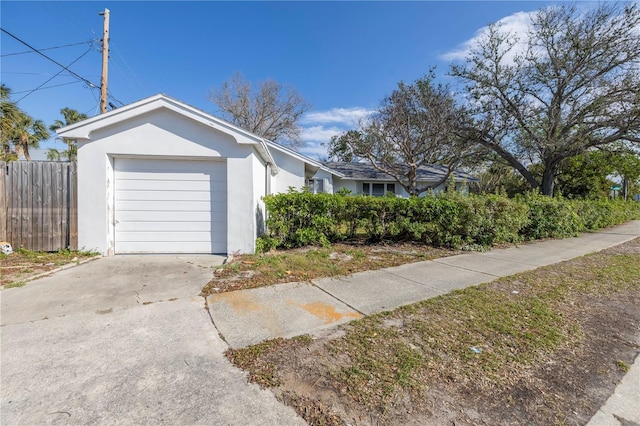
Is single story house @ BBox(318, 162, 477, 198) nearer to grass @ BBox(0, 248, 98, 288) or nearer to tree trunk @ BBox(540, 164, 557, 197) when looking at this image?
tree trunk @ BBox(540, 164, 557, 197)

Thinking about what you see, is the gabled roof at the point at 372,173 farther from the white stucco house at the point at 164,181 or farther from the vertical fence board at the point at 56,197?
the vertical fence board at the point at 56,197

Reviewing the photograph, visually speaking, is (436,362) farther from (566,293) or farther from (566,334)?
(566,293)

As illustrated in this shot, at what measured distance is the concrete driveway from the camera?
6.55ft

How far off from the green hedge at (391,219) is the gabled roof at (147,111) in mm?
1687

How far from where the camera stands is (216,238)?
6844 mm

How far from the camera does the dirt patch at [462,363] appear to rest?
6.82ft

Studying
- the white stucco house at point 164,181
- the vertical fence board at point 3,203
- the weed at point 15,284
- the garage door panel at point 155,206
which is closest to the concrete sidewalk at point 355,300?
the white stucco house at point 164,181

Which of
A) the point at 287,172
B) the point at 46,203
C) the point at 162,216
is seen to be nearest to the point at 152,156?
the point at 162,216

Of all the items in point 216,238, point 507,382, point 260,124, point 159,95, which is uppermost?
point 260,124

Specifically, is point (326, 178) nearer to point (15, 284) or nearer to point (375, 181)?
point (375, 181)

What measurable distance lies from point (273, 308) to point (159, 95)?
538 centimetres

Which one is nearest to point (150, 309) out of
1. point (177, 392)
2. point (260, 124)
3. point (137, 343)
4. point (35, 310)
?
point (137, 343)

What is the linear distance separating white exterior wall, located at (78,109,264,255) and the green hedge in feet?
2.43

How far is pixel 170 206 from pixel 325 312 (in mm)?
4838
